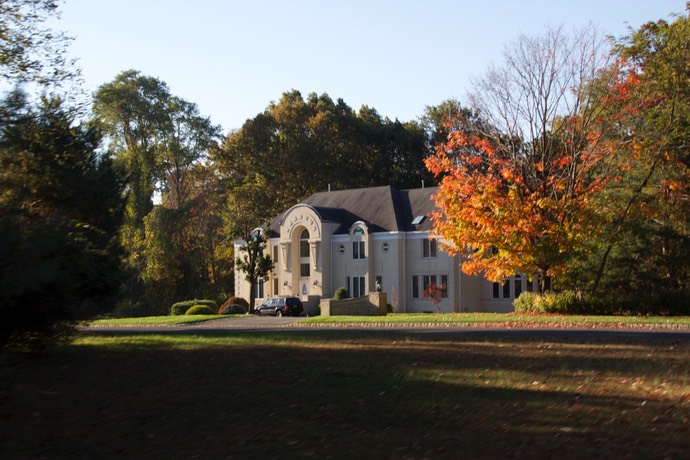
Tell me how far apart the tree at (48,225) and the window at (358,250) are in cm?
3075

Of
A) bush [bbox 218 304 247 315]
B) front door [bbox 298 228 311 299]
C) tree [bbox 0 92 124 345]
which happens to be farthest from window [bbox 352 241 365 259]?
tree [bbox 0 92 124 345]

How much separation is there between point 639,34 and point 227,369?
2753 centimetres

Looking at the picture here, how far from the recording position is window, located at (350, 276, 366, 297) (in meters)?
53.2

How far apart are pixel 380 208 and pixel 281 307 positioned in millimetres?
10874

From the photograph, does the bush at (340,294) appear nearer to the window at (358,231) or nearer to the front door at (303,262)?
the window at (358,231)

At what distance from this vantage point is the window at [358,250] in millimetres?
53312

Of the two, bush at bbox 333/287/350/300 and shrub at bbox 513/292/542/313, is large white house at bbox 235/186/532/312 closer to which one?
bush at bbox 333/287/350/300

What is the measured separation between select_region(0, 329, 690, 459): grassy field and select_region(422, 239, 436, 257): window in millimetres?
34489

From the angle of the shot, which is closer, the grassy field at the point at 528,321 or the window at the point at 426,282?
the grassy field at the point at 528,321

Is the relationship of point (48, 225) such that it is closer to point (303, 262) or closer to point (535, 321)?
point (535, 321)

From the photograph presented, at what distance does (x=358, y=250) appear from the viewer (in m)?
53.5

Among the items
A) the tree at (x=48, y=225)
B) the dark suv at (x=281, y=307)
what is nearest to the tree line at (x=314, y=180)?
the tree at (x=48, y=225)

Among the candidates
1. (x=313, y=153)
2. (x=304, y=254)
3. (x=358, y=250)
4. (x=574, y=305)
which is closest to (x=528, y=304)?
Result: (x=574, y=305)

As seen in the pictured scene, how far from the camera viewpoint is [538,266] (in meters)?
32.3
